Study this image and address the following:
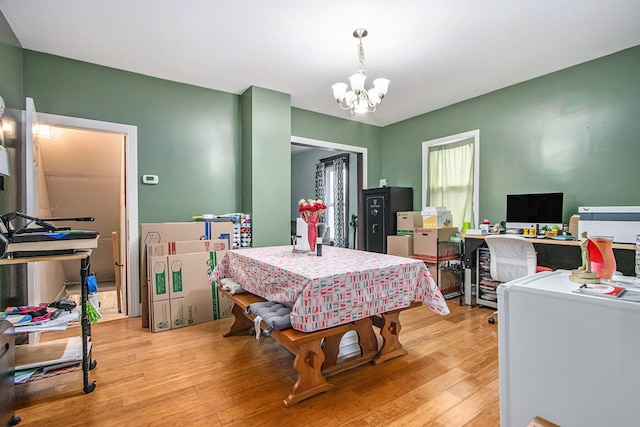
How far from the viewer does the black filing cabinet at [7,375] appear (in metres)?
1.50

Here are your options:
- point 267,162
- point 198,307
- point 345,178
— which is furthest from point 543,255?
point 198,307

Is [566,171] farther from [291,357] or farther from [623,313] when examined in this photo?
[291,357]

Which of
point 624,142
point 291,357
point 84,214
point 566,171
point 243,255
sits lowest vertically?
point 291,357

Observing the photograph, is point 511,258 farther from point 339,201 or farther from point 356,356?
point 339,201

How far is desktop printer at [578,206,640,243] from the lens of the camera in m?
2.68

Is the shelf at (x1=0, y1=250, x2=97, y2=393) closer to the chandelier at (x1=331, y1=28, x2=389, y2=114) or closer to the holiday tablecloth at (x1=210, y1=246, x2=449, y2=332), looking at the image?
the holiday tablecloth at (x1=210, y1=246, x2=449, y2=332)

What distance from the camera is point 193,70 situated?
3428mm

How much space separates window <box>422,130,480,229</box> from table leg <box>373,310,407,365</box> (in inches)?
101

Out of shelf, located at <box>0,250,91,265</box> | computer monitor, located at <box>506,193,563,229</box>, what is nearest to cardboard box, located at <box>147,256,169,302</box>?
shelf, located at <box>0,250,91,265</box>

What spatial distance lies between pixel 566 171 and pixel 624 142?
52cm

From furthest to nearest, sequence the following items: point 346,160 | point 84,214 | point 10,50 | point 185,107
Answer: point 346,160 < point 84,214 < point 185,107 < point 10,50

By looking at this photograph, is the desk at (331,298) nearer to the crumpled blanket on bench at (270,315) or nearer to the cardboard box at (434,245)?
the crumpled blanket on bench at (270,315)

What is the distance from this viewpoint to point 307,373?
1.88 meters

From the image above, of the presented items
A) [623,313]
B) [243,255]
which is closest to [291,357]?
[243,255]
